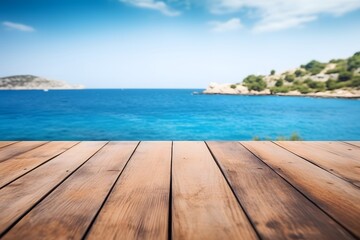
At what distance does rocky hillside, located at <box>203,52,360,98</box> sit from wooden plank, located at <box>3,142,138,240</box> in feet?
242

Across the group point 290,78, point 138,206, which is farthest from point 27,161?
point 290,78

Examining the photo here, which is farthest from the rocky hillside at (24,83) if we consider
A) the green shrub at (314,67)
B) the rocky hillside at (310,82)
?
the green shrub at (314,67)

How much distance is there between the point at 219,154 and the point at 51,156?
4.45ft

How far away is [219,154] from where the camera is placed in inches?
77.6

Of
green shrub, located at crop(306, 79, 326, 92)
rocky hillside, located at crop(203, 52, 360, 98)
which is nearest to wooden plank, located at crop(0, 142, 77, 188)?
rocky hillside, located at crop(203, 52, 360, 98)

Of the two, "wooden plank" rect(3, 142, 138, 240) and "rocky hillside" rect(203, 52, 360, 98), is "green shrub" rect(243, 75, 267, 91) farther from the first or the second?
"wooden plank" rect(3, 142, 138, 240)

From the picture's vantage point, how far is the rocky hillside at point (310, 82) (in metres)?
68.2

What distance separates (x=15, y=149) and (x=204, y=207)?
1.98m

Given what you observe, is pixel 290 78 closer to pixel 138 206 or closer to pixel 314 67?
pixel 314 67

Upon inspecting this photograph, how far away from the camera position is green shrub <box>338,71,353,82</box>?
6856 centimetres

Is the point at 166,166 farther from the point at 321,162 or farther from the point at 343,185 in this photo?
the point at 321,162

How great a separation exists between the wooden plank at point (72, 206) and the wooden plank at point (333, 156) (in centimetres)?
140

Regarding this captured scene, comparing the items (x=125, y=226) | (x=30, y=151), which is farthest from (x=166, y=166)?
(x=30, y=151)

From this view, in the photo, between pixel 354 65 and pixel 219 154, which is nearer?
pixel 219 154
